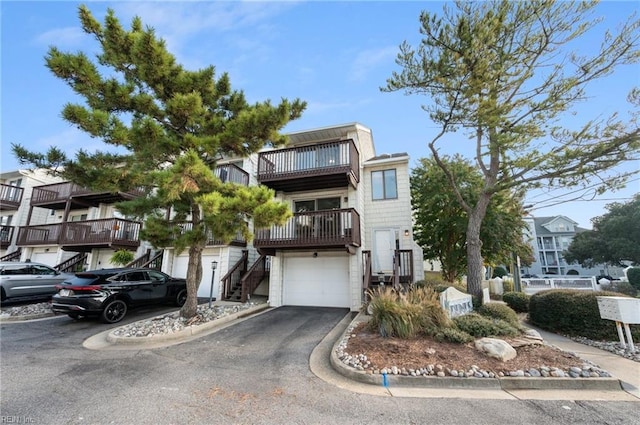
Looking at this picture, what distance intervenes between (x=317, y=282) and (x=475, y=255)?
6.07 m

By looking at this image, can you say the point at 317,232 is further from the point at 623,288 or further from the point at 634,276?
the point at 634,276

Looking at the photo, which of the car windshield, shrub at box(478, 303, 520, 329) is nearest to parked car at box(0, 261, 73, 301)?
the car windshield

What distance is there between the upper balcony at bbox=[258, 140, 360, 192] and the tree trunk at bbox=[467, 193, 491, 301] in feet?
15.1

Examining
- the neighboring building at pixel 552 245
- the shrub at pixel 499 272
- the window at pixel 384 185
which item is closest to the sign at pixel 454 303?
the window at pixel 384 185

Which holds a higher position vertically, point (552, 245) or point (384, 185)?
point (384, 185)

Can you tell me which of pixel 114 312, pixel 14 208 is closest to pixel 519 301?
pixel 114 312

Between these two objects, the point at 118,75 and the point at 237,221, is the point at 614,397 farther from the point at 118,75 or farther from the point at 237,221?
the point at 118,75

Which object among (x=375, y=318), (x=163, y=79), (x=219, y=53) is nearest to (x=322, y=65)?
(x=219, y=53)

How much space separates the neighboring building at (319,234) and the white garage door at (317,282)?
0.04 metres

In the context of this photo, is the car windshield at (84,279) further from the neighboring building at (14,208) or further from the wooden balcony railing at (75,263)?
the neighboring building at (14,208)

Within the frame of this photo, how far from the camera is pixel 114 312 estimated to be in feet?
27.1

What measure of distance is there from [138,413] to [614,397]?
6544 millimetres

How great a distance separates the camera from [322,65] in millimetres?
9711

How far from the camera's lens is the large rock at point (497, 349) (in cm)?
466
